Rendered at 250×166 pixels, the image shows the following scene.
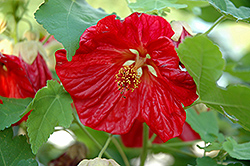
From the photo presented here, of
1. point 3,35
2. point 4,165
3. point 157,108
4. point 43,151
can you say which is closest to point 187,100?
point 157,108

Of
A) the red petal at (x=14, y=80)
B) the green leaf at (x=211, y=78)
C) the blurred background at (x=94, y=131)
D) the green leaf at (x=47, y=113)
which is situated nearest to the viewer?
the green leaf at (x=211, y=78)

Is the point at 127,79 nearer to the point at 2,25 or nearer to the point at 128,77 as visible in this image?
the point at 128,77

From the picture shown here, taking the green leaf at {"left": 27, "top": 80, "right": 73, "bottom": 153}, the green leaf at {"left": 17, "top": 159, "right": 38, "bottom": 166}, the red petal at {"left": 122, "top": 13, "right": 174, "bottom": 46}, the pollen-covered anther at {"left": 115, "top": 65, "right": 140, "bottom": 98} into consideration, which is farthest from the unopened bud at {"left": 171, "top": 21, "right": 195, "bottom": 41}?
the green leaf at {"left": 17, "top": 159, "right": 38, "bottom": 166}

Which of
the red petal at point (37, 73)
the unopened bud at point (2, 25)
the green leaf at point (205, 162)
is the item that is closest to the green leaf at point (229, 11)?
the green leaf at point (205, 162)

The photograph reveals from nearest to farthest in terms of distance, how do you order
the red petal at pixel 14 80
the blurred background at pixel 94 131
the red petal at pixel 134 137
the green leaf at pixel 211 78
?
1. the green leaf at pixel 211 78
2. the red petal at pixel 14 80
3. the blurred background at pixel 94 131
4. the red petal at pixel 134 137

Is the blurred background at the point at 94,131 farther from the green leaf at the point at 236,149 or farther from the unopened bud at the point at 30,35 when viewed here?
the green leaf at the point at 236,149

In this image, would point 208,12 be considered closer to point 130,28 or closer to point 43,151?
point 130,28

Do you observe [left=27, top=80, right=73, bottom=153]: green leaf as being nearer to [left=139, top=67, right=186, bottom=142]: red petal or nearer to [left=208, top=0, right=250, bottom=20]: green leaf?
[left=139, top=67, right=186, bottom=142]: red petal

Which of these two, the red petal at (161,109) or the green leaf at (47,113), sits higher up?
the green leaf at (47,113)
